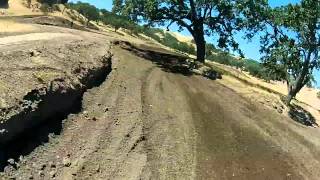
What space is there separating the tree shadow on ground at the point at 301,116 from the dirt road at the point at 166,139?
135 cm

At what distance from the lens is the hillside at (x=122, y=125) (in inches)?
706

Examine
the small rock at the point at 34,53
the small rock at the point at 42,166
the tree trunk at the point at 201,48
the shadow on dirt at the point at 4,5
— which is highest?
the small rock at the point at 34,53

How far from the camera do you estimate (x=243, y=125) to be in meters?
26.8

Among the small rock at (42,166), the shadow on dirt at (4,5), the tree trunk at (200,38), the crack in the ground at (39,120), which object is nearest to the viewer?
the small rock at (42,166)

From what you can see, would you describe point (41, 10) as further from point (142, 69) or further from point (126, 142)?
point (126, 142)

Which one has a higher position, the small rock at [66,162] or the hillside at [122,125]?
the hillside at [122,125]

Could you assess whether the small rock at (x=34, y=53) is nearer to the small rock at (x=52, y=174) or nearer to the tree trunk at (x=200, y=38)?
the small rock at (x=52, y=174)

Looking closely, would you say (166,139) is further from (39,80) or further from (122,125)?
(39,80)

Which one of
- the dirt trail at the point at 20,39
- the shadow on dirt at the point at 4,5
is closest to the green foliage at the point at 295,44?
the dirt trail at the point at 20,39

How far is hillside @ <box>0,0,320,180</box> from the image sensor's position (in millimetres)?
17922

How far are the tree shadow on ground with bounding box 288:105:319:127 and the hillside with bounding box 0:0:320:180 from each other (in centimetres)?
69

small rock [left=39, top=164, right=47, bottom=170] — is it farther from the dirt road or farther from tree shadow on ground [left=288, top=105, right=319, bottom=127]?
tree shadow on ground [left=288, top=105, right=319, bottom=127]

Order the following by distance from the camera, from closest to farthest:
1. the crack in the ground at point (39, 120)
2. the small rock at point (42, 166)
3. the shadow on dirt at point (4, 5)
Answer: the small rock at point (42, 166)
the crack in the ground at point (39, 120)
the shadow on dirt at point (4, 5)

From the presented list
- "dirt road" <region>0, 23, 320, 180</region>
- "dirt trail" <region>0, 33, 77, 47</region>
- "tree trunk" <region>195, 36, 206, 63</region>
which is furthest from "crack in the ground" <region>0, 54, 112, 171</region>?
"tree trunk" <region>195, 36, 206, 63</region>
